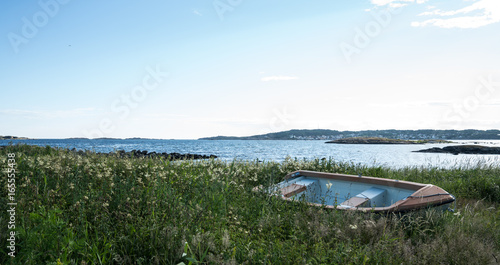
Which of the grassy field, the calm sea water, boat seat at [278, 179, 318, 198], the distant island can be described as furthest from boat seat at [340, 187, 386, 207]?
the distant island

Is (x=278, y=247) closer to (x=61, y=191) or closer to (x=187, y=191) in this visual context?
(x=187, y=191)

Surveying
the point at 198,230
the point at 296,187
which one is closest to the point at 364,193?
the point at 296,187

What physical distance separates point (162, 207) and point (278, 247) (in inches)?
64.3

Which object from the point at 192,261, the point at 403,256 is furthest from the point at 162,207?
the point at 403,256

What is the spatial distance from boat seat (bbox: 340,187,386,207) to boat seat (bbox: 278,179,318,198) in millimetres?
1168

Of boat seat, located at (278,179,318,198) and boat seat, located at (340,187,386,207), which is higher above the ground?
boat seat, located at (278,179,318,198)

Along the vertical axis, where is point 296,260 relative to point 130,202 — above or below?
below

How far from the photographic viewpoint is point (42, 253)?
10.4 ft

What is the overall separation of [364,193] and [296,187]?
5.00 feet

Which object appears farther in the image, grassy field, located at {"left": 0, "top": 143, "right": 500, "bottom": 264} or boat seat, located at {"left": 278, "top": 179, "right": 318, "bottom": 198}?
boat seat, located at {"left": 278, "top": 179, "right": 318, "bottom": 198}

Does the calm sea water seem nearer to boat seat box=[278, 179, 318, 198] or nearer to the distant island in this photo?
boat seat box=[278, 179, 318, 198]

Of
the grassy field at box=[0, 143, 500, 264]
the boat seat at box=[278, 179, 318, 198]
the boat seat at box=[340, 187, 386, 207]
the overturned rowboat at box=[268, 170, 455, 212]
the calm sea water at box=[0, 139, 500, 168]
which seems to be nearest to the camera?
the grassy field at box=[0, 143, 500, 264]

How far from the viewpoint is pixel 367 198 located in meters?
6.78

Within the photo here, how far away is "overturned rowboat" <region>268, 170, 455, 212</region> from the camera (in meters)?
5.69
